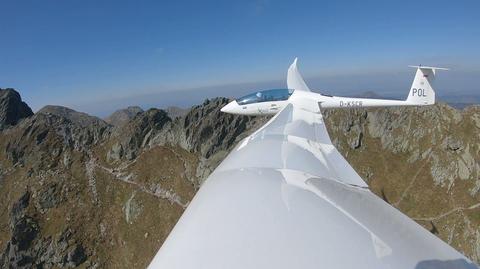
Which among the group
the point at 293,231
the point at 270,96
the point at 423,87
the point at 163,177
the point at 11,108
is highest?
the point at 270,96

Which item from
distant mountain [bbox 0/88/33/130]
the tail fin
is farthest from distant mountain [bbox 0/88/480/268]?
the tail fin

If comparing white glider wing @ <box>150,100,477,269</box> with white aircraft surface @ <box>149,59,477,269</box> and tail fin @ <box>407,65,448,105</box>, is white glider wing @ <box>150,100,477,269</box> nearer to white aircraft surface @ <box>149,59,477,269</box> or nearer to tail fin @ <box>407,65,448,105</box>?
white aircraft surface @ <box>149,59,477,269</box>

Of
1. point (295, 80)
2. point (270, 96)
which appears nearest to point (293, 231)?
point (270, 96)

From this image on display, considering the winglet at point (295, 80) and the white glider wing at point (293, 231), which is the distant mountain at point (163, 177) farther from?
the white glider wing at point (293, 231)

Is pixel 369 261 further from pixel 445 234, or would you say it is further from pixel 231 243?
pixel 445 234

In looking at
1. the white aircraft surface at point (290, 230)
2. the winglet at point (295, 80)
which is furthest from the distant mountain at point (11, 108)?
the white aircraft surface at point (290, 230)

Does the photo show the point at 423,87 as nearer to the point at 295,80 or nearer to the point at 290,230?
the point at 295,80
